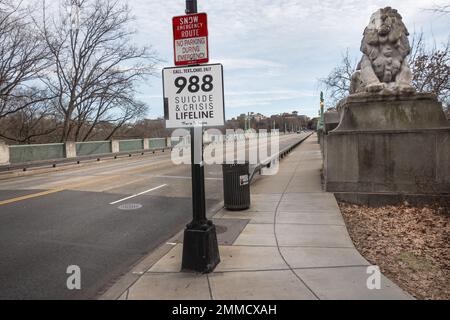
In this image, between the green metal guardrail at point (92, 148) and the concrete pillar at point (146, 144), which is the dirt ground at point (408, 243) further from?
the concrete pillar at point (146, 144)

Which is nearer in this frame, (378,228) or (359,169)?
(378,228)

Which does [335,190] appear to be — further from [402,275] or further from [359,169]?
[402,275]

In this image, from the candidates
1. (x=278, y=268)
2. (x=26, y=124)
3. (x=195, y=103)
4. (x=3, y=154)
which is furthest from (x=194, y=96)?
(x=26, y=124)

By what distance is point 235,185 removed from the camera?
9086 millimetres

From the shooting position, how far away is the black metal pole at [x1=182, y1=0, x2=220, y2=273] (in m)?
5.05

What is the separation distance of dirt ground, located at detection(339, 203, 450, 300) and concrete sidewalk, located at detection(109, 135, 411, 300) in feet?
1.29

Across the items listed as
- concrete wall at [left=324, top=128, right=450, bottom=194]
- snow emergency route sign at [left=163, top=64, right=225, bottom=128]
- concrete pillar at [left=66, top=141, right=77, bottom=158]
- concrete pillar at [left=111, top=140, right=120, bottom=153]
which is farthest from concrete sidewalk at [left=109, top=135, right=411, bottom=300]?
concrete pillar at [left=111, top=140, right=120, bottom=153]

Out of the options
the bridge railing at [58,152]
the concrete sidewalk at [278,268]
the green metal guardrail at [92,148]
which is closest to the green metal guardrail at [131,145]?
the bridge railing at [58,152]

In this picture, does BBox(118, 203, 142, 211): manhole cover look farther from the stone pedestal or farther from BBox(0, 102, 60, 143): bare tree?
BBox(0, 102, 60, 143): bare tree

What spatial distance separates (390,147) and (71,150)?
1000 inches

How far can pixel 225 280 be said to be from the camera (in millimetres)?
4738

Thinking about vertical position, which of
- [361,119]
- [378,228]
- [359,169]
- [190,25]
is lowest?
[378,228]
